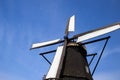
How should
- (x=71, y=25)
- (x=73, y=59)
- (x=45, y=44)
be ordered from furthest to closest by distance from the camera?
(x=71, y=25) < (x=45, y=44) < (x=73, y=59)

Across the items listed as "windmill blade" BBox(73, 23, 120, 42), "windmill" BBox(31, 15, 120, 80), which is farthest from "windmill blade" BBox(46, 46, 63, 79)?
"windmill blade" BBox(73, 23, 120, 42)

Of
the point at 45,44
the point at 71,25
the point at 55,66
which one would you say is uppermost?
the point at 71,25

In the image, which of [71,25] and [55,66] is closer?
[55,66]

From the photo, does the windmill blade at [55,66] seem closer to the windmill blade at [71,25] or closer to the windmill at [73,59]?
the windmill at [73,59]

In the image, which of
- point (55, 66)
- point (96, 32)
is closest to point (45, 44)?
point (55, 66)

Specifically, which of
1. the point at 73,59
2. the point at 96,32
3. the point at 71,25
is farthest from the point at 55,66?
the point at 71,25

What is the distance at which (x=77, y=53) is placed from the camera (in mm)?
14227

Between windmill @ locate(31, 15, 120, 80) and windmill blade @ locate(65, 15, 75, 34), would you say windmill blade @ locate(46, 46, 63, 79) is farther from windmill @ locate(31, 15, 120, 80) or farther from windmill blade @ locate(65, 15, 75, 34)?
windmill blade @ locate(65, 15, 75, 34)

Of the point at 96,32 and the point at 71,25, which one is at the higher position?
the point at 71,25

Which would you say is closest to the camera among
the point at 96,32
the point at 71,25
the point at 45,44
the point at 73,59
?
the point at 73,59

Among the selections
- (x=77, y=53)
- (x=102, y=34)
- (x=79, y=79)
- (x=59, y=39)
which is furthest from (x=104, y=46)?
(x=59, y=39)

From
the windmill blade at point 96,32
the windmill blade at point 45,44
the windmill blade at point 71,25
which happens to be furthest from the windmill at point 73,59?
the windmill blade at point 71,25

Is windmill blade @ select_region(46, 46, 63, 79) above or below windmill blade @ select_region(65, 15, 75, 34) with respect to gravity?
below

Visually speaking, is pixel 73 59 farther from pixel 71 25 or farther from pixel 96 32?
pixel 71 25
